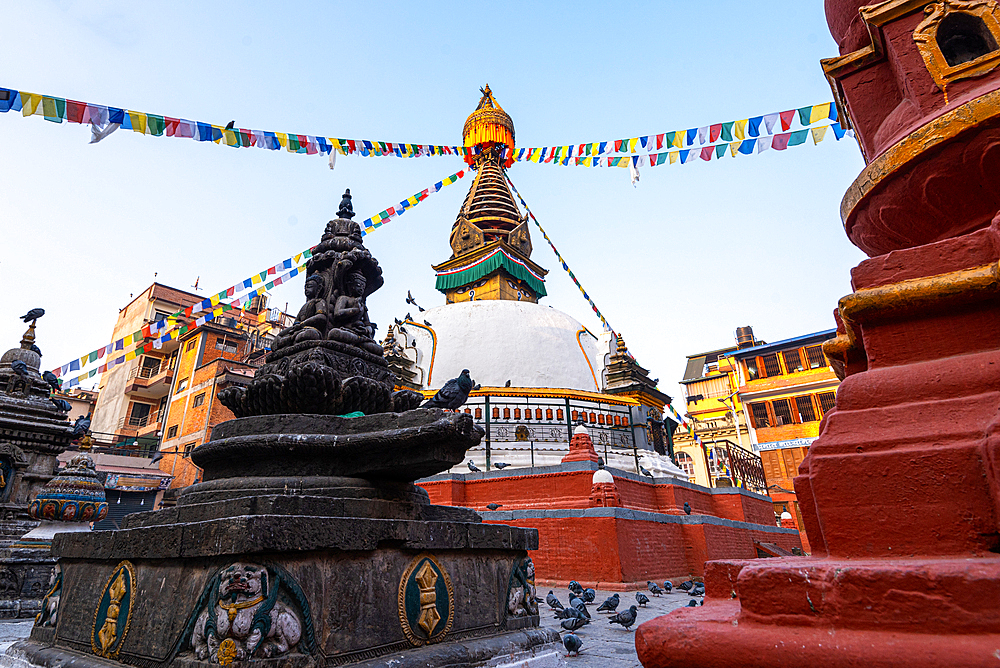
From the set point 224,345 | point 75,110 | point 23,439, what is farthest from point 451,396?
point 224,345

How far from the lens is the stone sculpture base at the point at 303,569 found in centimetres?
240

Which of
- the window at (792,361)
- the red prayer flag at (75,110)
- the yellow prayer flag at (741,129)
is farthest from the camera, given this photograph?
the window at (792,361)

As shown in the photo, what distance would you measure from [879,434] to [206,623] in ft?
8.95

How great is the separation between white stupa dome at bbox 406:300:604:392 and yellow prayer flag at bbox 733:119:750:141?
10654 millimetres

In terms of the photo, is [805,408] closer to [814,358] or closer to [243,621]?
[814,358]

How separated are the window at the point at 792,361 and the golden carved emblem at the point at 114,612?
29.0 metres

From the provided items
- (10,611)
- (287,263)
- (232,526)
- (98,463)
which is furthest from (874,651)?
(98,463)

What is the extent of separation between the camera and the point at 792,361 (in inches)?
1060

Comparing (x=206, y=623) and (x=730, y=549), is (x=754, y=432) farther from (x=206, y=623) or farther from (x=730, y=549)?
(x=206, y=623)

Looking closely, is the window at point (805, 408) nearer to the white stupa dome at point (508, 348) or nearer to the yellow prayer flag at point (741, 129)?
the white stupa dome at point (508, 348)

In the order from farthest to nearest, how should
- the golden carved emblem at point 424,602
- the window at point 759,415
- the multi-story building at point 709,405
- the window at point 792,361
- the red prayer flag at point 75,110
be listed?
1. the multi-story building at point 709,405
2. the window at point 759,415
3. the window at point 792,361
4. the red prayer flag at point 75,110
5. the golden carved emblem at point 424,602

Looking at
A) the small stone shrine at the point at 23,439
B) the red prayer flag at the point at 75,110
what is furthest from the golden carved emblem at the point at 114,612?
the red prayer flag at the point at 75,110

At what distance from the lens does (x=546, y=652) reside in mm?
→ 3539

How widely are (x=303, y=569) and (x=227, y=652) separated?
425 millimetres
